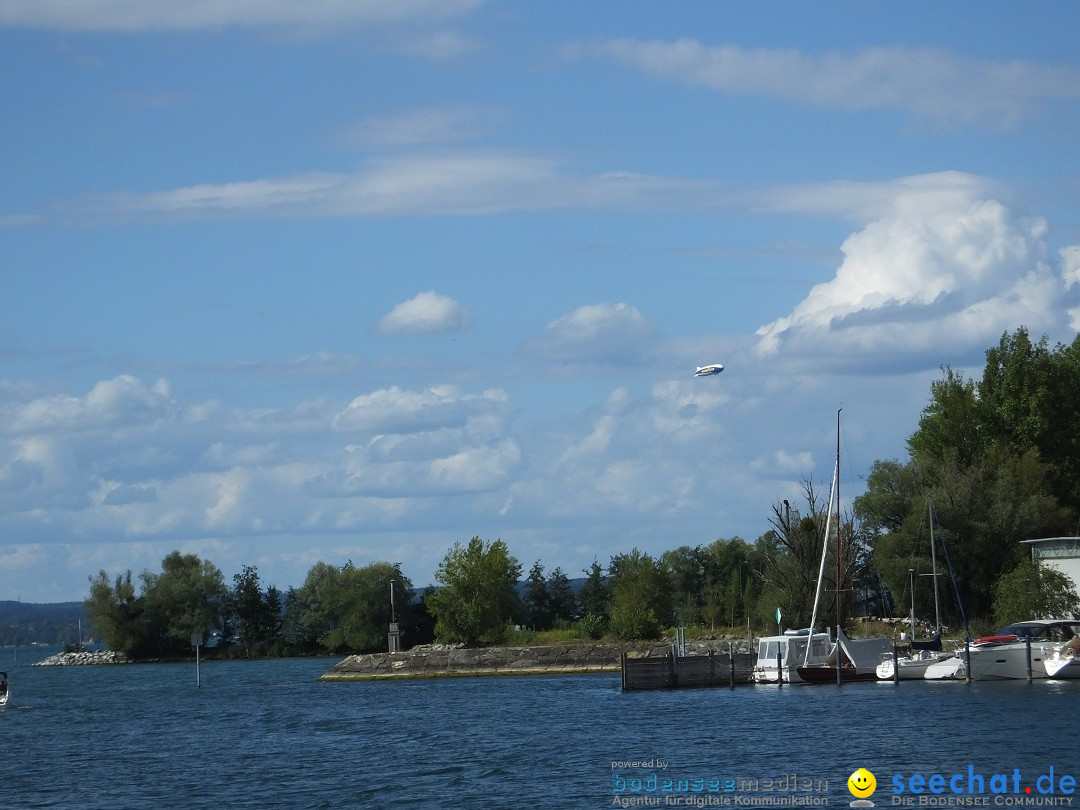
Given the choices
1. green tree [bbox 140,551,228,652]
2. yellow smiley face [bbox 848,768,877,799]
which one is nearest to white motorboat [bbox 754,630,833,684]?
yellow smiley face [bbox 848,768,877,799]

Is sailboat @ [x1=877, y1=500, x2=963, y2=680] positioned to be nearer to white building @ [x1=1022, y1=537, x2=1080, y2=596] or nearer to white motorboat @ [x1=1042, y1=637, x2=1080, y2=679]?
white motorboat @ [x1=1042, y1=637, x2=1080, y2=679]

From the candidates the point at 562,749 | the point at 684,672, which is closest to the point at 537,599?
the point at 684,672

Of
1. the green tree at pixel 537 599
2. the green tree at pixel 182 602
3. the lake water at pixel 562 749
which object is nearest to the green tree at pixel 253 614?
the green tree at pixel 182 602

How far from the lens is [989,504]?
84.3m

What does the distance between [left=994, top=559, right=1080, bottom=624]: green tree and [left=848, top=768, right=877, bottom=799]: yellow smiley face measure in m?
39.1

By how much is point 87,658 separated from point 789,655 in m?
128

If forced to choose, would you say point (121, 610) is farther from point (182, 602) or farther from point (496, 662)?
point (496, 662)

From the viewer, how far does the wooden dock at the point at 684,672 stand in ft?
223

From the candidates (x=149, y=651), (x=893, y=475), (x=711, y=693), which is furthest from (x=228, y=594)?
(x=711, y=693)

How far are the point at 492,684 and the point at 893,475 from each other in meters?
30.4

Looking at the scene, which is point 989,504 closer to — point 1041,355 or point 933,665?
point 1041,355

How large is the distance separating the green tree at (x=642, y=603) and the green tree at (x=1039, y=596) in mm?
31785

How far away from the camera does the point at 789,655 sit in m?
65.9

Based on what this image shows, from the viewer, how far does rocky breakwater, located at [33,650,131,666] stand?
15888 centimetres
